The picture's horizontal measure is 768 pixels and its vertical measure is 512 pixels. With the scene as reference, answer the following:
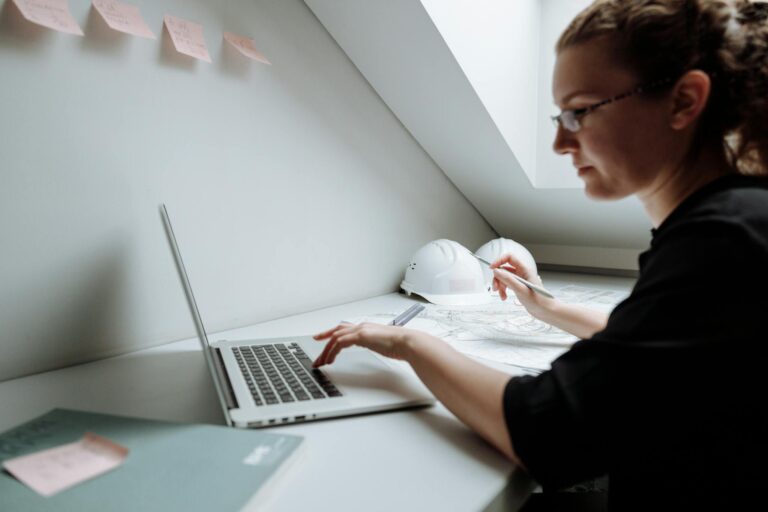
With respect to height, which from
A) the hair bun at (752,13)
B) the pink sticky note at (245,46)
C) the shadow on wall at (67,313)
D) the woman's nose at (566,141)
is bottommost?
the shadow on wall at (67,313)

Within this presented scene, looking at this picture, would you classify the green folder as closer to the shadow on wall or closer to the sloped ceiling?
the shadow on wall

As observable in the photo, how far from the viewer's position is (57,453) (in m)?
0.50

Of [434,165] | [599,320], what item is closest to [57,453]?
[599,320]

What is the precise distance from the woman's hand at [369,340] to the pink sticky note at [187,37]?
2.11 feet

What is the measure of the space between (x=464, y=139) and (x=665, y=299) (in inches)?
44.6

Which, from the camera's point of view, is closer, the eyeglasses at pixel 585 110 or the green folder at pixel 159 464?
the green folder at pixel 159 464

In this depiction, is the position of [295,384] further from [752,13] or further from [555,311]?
[752,13]

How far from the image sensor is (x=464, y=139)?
1505 mm

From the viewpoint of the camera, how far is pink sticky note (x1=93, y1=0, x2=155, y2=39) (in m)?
0.86

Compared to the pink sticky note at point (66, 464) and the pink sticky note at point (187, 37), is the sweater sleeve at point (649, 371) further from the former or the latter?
the pink sticky note at point (187, 37)

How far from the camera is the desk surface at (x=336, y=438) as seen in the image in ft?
1.53

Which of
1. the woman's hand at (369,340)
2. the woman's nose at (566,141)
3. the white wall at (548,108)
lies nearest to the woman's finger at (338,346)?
the woman's hand at (369,340)

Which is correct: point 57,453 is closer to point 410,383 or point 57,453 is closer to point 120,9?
point 410,383

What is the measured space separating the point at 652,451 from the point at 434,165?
4.38 ft
